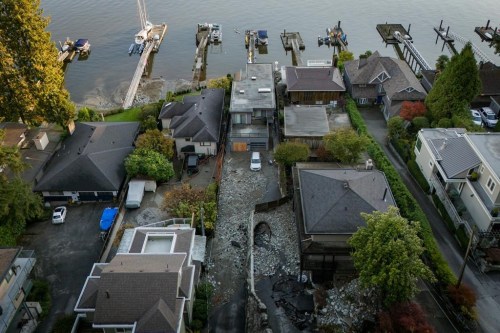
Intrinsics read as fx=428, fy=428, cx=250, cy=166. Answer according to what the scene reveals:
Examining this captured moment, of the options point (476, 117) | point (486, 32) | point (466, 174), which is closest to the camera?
point (466, 174)


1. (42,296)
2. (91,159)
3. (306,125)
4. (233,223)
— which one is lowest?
(233,223)

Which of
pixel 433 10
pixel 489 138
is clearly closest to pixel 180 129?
pixel 489 138

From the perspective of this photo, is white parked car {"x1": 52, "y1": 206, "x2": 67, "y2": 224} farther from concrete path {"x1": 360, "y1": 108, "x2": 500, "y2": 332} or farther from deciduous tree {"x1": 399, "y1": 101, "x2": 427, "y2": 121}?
deciduous tree {"x1": 399, "y1": 101, "x2": 427, "y2": 121}

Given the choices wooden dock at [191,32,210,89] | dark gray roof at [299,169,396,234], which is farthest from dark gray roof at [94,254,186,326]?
wooden dock at [191,32,210,89]

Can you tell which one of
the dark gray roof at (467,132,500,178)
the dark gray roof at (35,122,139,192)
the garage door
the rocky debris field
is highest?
the dark gray roof at (467,132,500,178)

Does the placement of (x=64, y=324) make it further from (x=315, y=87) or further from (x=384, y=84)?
(x=384, y=84)

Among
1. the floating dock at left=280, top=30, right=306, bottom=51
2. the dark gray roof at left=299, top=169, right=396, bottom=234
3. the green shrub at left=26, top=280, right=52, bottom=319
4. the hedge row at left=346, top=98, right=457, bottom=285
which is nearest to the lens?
the green shrub at left=26, top=280, right=52, bottom=319

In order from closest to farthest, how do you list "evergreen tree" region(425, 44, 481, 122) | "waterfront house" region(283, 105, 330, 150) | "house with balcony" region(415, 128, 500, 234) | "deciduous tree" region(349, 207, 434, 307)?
"deciduous tree" region(349, 207, 434, 307)
"house with balcony" region(415, 128, 500, 234)
"evergreen tree" region(425, 44, 481, 122)
"waterfront house" region(283, 105, 330, 150)

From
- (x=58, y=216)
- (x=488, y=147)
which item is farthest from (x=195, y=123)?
(x=488, y=147)
